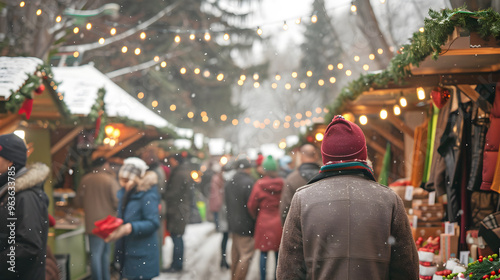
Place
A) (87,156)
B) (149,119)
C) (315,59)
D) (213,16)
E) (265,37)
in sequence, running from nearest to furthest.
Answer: (87,156) < (149,119) < (213,16) < (265,37) < (315,59)

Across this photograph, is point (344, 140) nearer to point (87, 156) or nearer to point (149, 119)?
point (87, 156)

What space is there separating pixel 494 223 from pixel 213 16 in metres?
21.0

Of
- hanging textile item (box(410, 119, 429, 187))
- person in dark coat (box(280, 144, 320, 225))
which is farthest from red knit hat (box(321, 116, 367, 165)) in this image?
person in dark coat (box(280, 144, 320, 225))

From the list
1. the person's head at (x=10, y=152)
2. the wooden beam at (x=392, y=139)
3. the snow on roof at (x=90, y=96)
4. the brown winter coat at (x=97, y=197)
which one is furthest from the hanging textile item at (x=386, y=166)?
the person's head at (x=10, y=152)

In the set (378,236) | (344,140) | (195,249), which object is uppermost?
(344,140)

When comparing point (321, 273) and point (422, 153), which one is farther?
point (422, 153)

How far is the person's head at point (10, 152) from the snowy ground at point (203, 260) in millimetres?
6142

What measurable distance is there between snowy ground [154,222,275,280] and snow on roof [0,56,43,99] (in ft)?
17.1

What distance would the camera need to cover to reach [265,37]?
26984 mm

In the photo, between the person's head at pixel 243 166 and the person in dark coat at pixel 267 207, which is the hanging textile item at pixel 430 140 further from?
the person's head at pixel 243 166

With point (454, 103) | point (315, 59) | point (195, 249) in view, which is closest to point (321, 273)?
point (454, 103)

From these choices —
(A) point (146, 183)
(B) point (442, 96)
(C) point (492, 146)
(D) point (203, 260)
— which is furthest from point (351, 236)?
(D) point (203, 260)

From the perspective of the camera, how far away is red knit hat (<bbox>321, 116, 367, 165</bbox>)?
353 cm

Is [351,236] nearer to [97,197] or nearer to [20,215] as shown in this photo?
[20,215]
